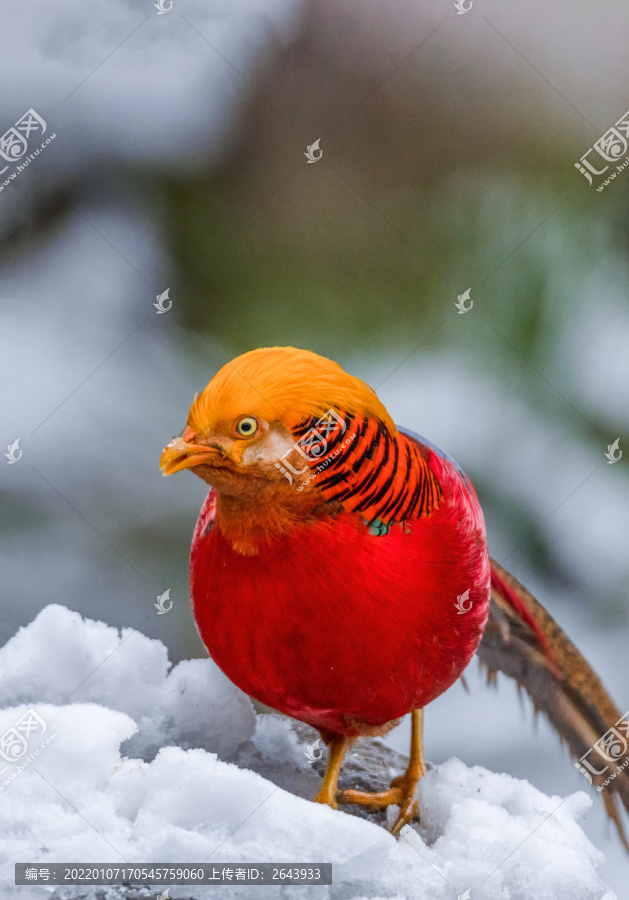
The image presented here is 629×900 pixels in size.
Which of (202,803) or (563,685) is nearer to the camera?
(202,803)

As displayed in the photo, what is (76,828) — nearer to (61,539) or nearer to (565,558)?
(61,539)

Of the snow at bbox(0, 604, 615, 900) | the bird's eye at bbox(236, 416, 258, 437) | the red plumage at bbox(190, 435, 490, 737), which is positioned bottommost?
the snow at bbox(0, 604, 615, 900)

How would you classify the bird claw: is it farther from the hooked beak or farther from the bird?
the hooked beak

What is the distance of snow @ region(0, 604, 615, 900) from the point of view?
89 cm

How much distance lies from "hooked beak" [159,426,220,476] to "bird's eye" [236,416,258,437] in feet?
0.09

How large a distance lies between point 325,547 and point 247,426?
152 mm

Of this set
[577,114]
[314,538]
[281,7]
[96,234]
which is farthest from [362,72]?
[314,538]

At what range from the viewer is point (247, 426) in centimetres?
76

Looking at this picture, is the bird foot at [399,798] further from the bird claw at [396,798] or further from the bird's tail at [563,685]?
the bird's tail at [563,685]

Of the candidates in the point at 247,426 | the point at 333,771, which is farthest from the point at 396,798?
the point at 247,426

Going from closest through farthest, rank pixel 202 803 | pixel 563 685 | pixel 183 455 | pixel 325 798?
pixel 183 455, pixel 202 803, pixel 325 798, pixel 563 685

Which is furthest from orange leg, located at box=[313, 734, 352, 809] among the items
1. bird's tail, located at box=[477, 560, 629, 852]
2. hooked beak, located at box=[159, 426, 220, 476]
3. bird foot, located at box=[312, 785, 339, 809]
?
hooked beak, located at box=[159, 426, 220, 476]

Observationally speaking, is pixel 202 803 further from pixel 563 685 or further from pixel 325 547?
pixel 563 685

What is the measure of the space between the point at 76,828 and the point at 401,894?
36 centimetres
